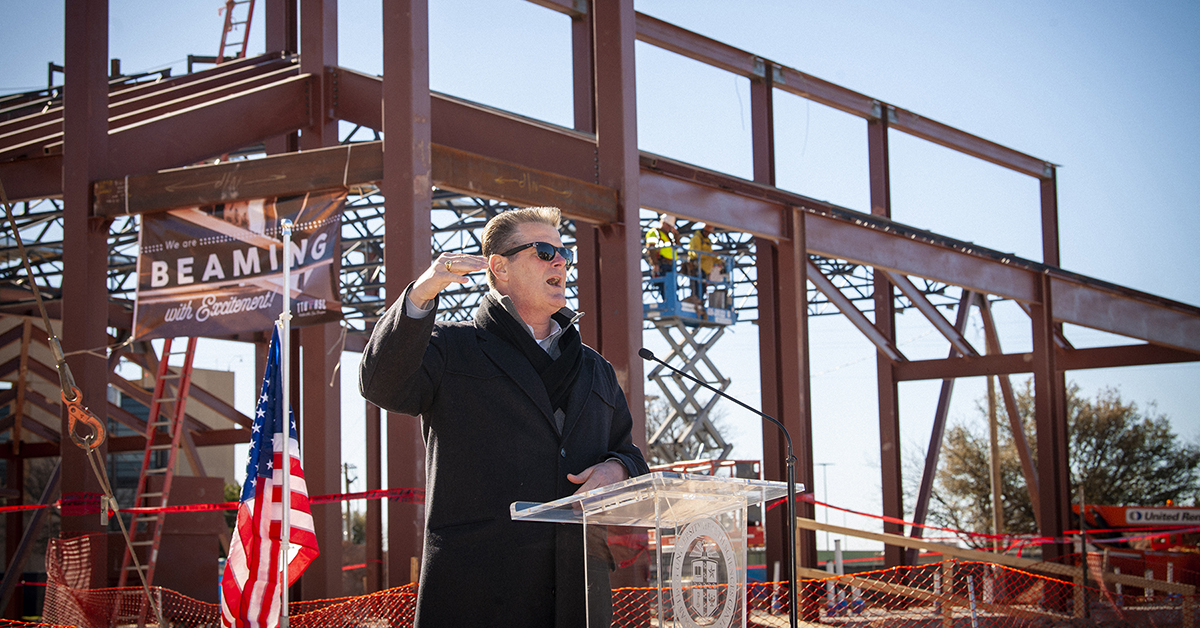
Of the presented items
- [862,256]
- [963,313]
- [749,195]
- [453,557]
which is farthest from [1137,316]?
[453,557]

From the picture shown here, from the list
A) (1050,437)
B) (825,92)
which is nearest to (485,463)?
(825,92)

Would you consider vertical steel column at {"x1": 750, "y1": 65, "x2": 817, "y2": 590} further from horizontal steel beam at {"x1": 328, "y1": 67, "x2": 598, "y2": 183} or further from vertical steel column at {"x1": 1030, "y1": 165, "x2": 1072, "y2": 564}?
vertical steel column at {"x1": 1030, "y1": 165, "x2": 1072, "y2": 564}

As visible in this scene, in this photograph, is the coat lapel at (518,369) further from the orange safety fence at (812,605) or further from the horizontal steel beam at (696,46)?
the horizontal steel beam at (696,46)

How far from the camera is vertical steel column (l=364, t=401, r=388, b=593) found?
13.6 m

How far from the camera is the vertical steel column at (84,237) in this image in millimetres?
8867

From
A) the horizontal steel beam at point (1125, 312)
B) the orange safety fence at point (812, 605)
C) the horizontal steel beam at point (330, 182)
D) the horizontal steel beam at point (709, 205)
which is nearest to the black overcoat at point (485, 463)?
the orange safety fence at point (812, 605)

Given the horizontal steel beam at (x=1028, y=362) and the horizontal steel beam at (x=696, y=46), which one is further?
the horizontal steel beam at (x=1028, y=362)

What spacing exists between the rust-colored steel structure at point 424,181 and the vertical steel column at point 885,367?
78 cm

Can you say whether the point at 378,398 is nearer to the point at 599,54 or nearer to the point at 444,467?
the point at 444,467

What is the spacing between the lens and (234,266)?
29.3 ft

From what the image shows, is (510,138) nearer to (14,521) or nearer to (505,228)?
(505,228)

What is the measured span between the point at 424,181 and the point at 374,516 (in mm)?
8072

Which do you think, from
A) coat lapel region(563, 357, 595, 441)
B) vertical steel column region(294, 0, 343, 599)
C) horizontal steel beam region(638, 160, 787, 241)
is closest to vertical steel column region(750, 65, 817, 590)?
horizontal steel beam region(638, 160, 787, 241)

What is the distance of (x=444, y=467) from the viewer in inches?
128
